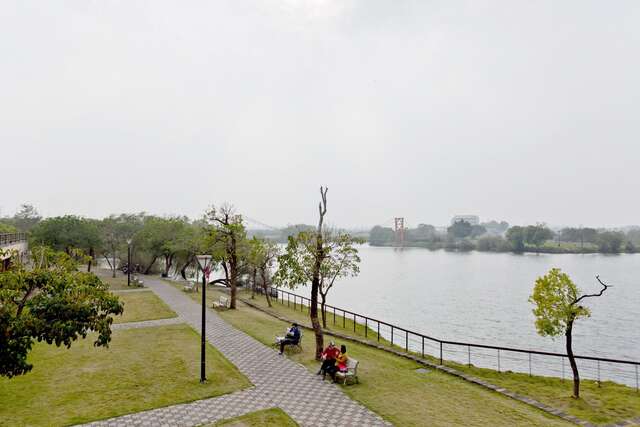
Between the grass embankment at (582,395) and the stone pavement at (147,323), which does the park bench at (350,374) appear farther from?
the stone pavement at (147,323)

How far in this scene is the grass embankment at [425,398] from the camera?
8953 millimetres

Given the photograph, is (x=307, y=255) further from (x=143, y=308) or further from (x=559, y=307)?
(x=143, y=308)

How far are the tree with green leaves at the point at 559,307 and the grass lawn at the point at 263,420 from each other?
8.38m

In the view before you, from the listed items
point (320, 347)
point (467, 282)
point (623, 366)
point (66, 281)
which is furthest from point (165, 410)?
point (467, 282)

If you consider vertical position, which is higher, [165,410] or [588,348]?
[165,410]

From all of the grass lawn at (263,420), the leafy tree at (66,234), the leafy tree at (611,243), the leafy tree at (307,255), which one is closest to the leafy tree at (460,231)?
the leafy tree at (611,243)

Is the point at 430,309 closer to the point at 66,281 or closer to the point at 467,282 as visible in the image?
the point at 467,282

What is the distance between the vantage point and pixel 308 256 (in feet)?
45.0

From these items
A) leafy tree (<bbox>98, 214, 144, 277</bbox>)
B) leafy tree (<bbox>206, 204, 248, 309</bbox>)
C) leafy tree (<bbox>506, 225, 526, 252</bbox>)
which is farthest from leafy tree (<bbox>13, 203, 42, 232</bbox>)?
leafy tree (<bbox>506, 225, 526, 252</bbox>)

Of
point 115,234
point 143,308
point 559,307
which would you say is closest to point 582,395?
point 559,307

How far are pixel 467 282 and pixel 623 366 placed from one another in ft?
115

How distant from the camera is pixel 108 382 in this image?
429 inches

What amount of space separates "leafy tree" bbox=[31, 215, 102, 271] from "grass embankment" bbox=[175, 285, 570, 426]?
3352 cm

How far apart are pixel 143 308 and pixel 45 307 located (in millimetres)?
16655
